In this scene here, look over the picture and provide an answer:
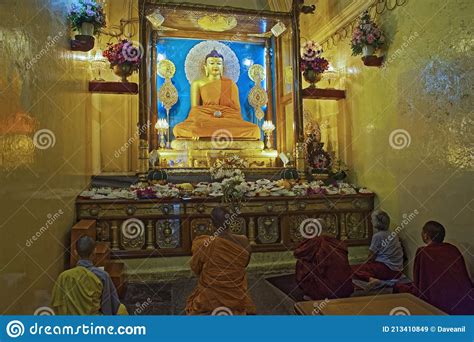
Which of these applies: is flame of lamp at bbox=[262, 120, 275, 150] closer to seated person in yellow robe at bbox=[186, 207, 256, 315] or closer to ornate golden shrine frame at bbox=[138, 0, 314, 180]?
ornate golden shrine frame at bbox=[138, 0, 314, 180]

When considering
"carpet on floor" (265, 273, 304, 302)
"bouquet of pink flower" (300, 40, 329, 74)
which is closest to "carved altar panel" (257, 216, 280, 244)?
"carpet on floor" (265, 273, 304, 302)

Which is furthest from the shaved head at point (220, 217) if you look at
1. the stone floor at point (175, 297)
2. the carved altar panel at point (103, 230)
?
the carved altar panel at point (103, 230)

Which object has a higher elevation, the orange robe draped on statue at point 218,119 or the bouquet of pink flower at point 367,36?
the bouquet of pink flower at point 367,36

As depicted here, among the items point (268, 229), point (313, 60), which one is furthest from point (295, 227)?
point (313, 60)

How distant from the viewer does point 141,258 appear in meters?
4.38

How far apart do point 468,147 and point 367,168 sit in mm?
1942

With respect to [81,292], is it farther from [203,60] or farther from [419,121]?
[203,60]

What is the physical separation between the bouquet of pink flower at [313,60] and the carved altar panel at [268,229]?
2.92 metres

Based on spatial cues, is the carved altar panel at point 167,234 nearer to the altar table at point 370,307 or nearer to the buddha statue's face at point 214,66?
the altar table at point 370,307

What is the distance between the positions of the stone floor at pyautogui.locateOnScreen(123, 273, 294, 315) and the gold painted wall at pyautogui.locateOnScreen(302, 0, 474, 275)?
6.37 ft

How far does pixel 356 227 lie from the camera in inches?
198

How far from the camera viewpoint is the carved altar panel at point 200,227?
454 cm

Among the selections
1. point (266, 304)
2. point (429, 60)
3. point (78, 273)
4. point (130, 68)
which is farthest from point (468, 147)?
point (130, 68)

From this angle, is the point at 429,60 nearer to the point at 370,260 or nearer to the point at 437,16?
the point at 437,16
